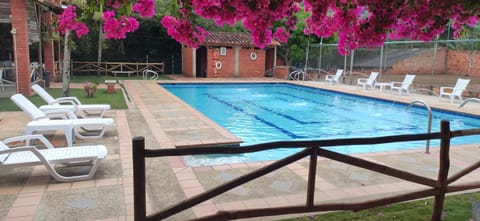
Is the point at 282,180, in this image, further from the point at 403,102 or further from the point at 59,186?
the point at 403,102

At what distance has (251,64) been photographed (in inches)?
956

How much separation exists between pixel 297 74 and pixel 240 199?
65.4ft

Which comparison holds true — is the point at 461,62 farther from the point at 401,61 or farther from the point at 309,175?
the point at 309,175

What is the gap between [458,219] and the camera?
3.72 meters

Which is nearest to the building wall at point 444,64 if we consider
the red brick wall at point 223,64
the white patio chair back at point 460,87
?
the white patio chair back at point 460,87

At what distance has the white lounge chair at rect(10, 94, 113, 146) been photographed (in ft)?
18.3

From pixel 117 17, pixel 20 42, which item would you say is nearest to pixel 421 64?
pixel 20 42

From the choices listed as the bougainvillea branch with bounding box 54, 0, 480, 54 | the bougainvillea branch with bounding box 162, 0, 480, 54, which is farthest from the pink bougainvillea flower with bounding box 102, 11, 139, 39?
the bougainvillea branch with bounding box 162, 0, 480, 54

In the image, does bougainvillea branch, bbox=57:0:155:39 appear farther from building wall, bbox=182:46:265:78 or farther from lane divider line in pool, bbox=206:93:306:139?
building wall, bbox=182:46:265:78

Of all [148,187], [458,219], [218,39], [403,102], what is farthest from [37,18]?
[458,219]

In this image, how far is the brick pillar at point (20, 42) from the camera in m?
11.5

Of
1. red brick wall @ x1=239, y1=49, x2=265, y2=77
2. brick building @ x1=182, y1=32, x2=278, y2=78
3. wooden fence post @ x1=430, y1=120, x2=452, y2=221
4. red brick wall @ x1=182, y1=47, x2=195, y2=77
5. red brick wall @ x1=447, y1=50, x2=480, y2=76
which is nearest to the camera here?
wooden fence post @ x1=430, y1=120, x2=452, y2=221

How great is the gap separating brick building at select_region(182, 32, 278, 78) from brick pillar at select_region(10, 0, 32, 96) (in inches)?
447

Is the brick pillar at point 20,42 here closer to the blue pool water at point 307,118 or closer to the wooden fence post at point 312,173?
the blue pool water at point 307,118
